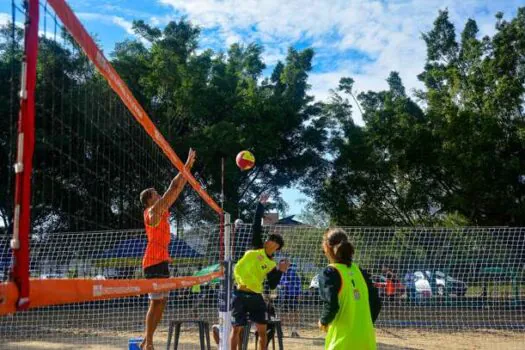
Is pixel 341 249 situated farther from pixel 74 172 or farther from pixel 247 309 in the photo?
pixel 74 172

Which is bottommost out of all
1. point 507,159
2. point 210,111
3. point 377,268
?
point 377,268

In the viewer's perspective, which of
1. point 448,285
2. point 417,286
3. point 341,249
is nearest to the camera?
point 341,249

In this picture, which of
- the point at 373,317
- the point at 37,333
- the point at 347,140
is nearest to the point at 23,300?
the point at 373,317

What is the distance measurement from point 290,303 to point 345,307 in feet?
28.0

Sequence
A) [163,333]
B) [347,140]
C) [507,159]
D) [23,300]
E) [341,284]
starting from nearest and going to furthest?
[23,300] → [341,284] → [163,333] → [507,159] → [347,140]

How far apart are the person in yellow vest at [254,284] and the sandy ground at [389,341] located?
130 inches

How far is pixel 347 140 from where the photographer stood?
2331 cm

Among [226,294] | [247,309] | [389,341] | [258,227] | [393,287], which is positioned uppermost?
[258,227]

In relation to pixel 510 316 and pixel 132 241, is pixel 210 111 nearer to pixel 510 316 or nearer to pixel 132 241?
pixel 132 241

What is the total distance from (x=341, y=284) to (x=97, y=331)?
9.58m

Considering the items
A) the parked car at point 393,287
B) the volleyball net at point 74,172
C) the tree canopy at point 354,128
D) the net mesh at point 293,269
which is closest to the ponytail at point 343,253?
the volleyball net at point 74,172

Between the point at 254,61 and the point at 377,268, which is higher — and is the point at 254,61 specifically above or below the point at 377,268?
above

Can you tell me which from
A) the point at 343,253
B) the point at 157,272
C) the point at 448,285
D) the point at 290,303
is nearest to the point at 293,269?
the point at 290,303

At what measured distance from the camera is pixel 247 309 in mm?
6762
